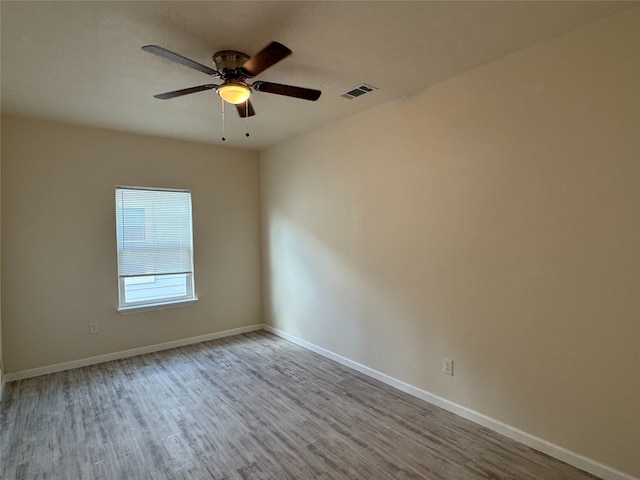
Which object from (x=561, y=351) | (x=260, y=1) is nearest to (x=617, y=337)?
(x=561, y=351)

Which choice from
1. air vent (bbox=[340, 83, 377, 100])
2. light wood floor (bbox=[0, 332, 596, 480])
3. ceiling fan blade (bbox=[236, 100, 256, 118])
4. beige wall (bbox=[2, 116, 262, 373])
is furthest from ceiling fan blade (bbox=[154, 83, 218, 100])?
light wood floor (bbox=[0, 332, 596, 480])

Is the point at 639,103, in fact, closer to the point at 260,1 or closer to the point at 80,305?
the point at 260,1

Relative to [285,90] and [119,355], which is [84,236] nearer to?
[119,355]

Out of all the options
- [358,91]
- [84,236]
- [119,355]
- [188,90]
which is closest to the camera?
[188,90]

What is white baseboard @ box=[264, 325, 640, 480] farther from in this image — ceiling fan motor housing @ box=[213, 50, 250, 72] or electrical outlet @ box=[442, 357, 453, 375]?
ceiling fan motor housing @ box=[213, 50, 250, 72]

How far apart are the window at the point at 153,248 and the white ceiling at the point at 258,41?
1.30 metres

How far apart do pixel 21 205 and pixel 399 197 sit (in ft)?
12.2

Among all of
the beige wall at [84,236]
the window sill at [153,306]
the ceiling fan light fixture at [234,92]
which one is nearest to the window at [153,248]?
the window sill at [153,306]

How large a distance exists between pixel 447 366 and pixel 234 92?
2.56 m

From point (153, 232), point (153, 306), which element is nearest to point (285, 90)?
point (153, 232)

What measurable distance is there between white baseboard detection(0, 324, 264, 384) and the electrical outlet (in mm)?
3046

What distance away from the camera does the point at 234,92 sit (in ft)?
7.34

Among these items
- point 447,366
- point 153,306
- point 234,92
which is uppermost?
point 234,92

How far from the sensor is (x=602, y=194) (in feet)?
6.49
